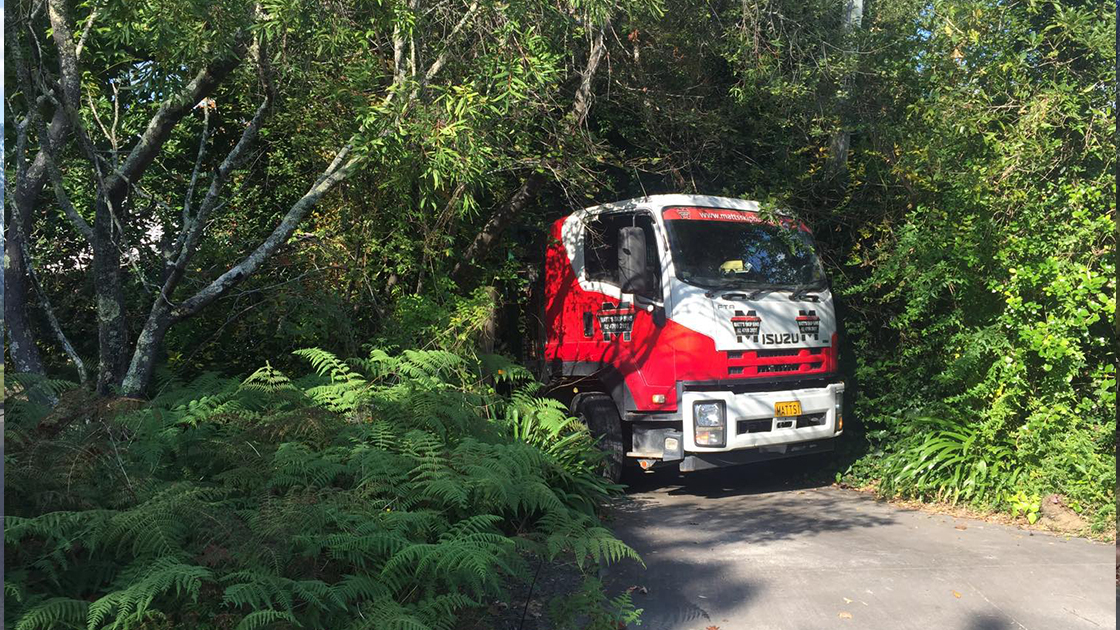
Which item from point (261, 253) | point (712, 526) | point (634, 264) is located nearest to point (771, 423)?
point (712, 526)

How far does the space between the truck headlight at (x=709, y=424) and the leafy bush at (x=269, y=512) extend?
1603mm

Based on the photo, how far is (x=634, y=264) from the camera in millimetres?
7668

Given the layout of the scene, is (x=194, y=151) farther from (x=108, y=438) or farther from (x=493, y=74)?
(x=108, y=438)

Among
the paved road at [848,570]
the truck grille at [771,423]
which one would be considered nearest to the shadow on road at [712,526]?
the paved road at [848,570]

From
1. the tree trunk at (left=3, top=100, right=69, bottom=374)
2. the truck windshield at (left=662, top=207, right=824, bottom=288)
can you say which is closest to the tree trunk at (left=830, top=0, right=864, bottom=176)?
the truck windshield at (left=662, top=207, right=824, bottom=288)

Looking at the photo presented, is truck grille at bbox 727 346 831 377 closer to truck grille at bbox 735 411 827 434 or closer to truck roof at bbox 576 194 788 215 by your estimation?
truck grille at bbox 735 411 827 434

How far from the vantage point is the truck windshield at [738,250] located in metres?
7.83

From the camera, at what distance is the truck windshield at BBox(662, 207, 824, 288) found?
7.83 metres

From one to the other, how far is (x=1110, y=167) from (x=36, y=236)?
30.3ft

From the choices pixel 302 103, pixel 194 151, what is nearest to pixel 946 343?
pixel 302 103

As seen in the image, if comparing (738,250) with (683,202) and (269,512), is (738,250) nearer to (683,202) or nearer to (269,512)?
(683,202)

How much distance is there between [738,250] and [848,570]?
3.35 meters

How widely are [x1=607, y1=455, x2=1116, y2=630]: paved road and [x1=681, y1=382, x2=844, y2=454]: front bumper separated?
24.3 inches

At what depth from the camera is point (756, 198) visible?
898 centimetres
